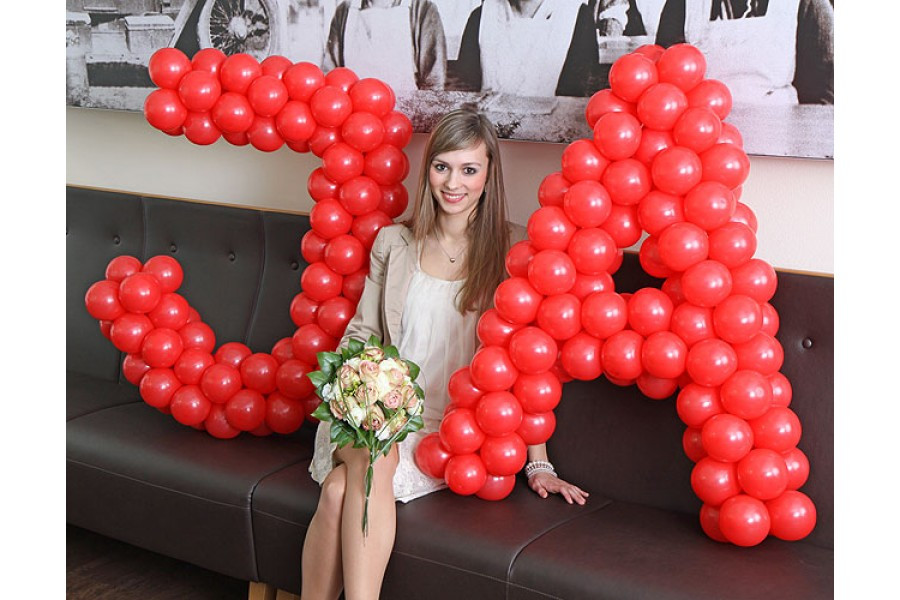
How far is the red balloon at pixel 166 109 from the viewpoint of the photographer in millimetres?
2572

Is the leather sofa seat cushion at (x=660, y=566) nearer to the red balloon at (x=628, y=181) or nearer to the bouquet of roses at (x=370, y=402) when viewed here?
the bouquet of roses at (x=370, y=402)

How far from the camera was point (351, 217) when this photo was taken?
2615 millimetres

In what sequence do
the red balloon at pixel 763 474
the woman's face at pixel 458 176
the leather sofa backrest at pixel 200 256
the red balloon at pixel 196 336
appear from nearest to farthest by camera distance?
the red balloon at pixel 763 474
the woman's face at pixel 458 176
the red balloon at pixel 196 336
the leather sofa backrest at pixel 200 256

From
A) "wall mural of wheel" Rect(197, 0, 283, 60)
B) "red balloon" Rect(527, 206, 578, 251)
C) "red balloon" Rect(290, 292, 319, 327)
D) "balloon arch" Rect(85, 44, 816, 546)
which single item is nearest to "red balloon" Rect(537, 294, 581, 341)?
"balloon arch" Rect(85, 44, 816, 546)

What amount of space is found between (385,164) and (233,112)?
0.41 meters

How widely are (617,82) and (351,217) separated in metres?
0.85

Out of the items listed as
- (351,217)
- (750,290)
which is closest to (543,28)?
(351,217)

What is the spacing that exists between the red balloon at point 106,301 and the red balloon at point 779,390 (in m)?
1.71

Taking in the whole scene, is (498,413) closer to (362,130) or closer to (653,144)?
(653,144)

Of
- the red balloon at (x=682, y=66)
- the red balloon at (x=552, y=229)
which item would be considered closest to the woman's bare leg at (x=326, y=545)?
the red balloon at (x=552, y=229)

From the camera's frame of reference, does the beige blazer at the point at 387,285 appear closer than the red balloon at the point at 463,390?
No

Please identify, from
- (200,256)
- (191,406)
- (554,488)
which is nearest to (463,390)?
(554,488)

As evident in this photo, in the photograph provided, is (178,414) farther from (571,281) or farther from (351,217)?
(571,281)
